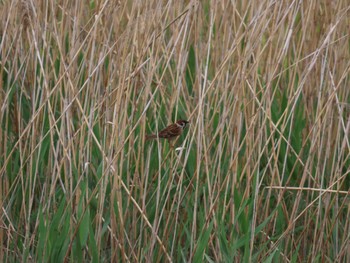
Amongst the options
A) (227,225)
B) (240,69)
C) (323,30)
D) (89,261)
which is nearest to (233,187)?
(227,225)

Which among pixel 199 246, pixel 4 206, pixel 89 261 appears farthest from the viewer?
pixel 4 206

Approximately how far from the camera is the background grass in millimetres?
2559

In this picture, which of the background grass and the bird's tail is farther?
the bird's tail

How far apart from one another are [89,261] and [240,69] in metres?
0.80

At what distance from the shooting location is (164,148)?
281 cm

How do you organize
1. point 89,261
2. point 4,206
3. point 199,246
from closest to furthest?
1. point 199,246
2. point 89,261
3. point 4,206

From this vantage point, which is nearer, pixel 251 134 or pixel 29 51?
pixel 251 134

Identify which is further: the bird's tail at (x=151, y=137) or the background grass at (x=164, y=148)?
the bird's tail at (x=151, y=137)

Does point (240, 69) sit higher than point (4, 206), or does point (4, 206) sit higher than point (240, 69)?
point (240, 69)

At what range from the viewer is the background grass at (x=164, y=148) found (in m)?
2.56

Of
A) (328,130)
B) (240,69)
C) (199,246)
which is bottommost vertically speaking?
(199,246)

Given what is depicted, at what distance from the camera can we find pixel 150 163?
9.32ft

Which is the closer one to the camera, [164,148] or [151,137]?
[151,137]

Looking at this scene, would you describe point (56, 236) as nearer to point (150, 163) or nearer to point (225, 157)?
point (150, 163)
